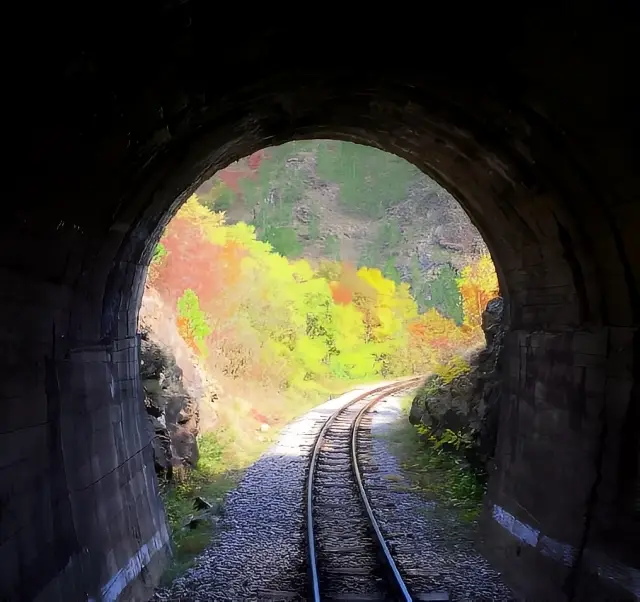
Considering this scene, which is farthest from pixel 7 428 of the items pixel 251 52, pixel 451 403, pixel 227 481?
pixel 451 403

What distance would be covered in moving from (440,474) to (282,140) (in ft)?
23.2

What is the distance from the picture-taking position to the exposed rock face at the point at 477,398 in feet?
35.4

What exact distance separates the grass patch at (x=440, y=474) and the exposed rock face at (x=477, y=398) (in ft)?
1.52

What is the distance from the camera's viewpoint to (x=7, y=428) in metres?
4.67

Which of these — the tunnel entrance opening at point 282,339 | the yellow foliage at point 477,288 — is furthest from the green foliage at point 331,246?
the yellow foliage at point 477,288

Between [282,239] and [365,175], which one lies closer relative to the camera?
[282,239]

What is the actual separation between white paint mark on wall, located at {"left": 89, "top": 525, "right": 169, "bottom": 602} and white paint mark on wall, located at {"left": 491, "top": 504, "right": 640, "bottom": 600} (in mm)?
4297

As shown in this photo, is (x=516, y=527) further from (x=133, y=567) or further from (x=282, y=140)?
(x=282, y=140)

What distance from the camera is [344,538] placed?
8.47 metres

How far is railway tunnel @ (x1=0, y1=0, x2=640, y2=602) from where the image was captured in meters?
4.51

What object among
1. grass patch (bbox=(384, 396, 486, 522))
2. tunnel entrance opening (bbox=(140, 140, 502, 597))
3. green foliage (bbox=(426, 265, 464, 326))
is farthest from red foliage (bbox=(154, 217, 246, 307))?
green foliage (bbox=(426, 265, 464, 326))

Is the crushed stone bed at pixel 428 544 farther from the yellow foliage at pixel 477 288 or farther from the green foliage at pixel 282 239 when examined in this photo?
the green foliage at pixel 282 239

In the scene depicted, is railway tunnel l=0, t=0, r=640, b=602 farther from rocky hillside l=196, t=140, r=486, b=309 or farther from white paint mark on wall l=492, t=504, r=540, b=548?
rocky hillside l=196, t=140, r=486, b=309

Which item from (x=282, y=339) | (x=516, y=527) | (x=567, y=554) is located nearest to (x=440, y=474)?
(x=516, y=527)
